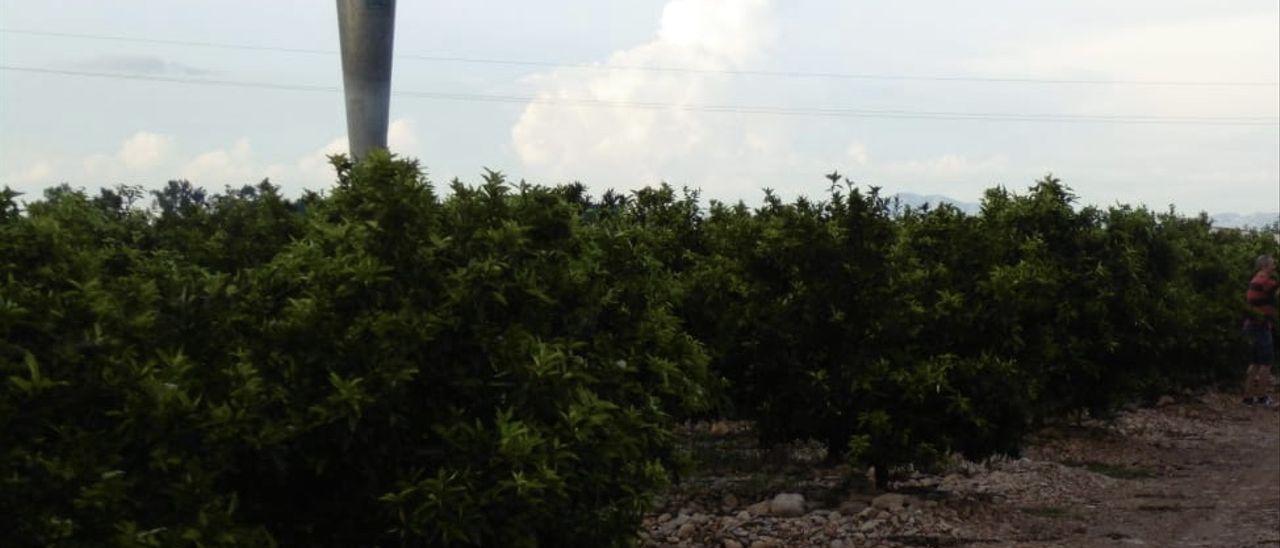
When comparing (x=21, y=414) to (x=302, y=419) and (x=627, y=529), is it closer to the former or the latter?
(x=302, y=419)

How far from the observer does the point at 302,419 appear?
5.01 metres

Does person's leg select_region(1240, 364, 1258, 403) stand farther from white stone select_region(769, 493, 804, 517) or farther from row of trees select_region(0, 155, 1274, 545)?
row of trees select_region(0, 155, 1274, 545)

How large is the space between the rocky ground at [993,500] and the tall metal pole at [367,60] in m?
2.72

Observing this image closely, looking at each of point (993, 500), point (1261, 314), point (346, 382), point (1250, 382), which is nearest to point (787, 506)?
point (993, 500)

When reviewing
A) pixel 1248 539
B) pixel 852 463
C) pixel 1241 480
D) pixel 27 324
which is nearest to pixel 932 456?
pixel 852 463

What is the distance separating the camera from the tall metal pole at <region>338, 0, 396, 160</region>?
8039 mm

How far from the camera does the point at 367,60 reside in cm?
816

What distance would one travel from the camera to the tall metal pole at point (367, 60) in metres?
8.04

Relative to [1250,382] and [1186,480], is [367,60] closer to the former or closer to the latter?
[1186,480]

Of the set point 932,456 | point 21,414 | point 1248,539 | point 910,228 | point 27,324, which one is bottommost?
point 1248,539

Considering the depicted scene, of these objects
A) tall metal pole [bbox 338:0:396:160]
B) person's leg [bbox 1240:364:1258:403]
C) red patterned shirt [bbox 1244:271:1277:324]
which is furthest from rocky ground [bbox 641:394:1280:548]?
person's leg [bbox 1240:364:1258:403]

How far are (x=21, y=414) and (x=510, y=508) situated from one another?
1707mm

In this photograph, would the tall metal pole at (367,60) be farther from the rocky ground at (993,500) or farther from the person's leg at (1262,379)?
the person's leg at (1262,379)

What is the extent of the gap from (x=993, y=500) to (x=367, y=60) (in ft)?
19.0
